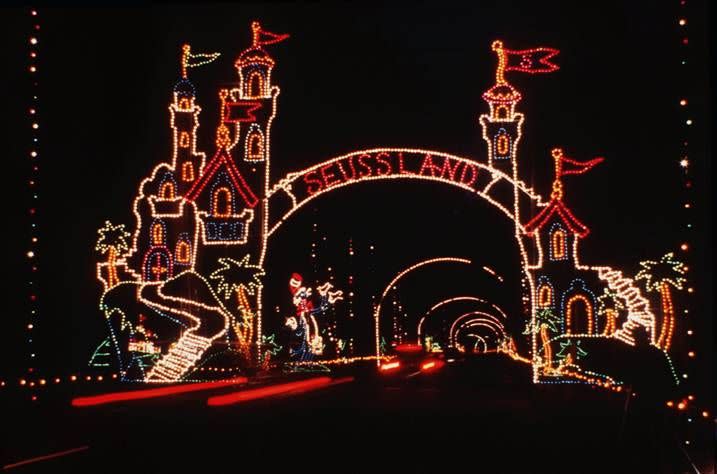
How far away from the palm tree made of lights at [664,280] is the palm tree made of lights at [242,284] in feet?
33.9

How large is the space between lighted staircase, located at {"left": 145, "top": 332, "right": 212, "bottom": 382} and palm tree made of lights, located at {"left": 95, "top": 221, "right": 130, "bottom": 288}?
2268 millimetres

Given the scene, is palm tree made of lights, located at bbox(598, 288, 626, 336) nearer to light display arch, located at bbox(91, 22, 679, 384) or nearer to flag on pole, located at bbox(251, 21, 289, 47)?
light display arch, located at bbox(91, 22, 679, 384)

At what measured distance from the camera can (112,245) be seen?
24.9m

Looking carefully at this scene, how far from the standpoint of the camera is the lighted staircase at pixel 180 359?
23969 millimetres

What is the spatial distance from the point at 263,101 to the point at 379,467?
16535mm

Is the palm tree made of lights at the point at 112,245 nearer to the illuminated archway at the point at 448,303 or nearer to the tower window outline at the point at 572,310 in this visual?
the tower window outline at the point at 572,310

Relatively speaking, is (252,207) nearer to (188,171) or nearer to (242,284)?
(242,284)

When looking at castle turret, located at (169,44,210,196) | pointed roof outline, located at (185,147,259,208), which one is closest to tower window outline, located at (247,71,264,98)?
castle turret, located at (169,44,210,196)

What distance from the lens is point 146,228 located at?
26.4 meters

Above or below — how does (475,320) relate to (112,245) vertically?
below

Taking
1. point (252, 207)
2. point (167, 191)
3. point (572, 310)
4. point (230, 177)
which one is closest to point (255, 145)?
point (230, 177)

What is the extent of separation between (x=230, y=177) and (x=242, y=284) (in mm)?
2721

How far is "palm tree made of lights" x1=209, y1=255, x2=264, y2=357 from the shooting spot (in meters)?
24.3

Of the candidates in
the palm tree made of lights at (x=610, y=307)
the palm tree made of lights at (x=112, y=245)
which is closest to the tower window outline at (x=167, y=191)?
the palm tree made of lights at (x=112, y=245)
